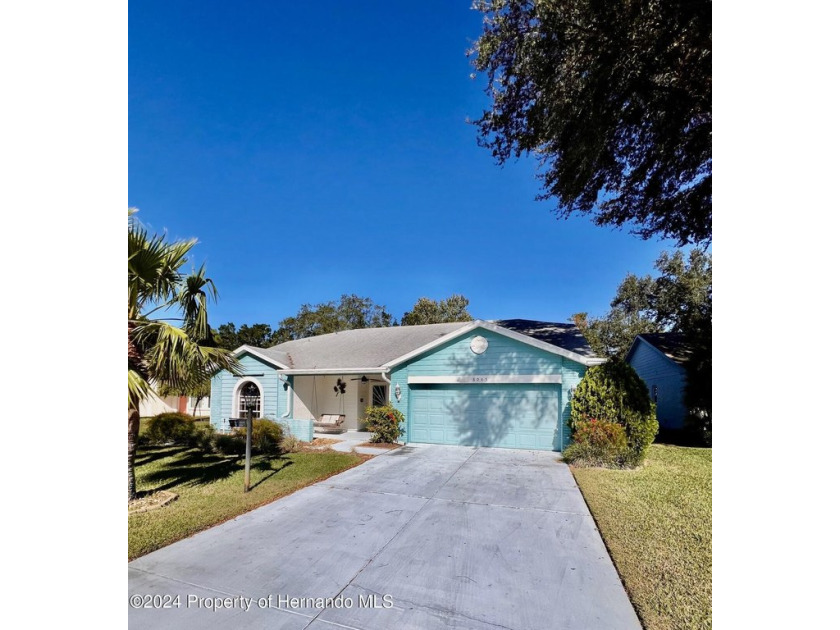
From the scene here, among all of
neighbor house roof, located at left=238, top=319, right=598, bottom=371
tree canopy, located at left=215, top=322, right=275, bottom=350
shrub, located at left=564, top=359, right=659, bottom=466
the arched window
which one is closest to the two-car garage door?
shrub, located at left=564, top=359, right=659, bottom=466

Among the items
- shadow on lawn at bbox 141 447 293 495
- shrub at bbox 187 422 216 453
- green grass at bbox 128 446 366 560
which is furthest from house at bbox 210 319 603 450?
green grass at bbox 128 446 366 560

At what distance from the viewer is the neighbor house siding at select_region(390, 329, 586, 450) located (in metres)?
10.7

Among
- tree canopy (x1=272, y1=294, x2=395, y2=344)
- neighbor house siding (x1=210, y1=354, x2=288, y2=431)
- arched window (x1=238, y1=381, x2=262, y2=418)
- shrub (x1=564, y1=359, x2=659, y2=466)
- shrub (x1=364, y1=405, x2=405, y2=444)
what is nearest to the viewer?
shrub (x1=564, y1=359, x2=659, y2=466)

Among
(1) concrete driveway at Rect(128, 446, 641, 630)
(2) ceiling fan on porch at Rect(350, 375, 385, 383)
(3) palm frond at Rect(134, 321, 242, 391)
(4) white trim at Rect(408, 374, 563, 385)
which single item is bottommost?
(1) concrete driveway at Rect(128, 446, 641, 630)

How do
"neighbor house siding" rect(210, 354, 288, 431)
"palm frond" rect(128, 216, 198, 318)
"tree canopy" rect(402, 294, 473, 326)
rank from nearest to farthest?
"palm frond" rect(128, 216, 198, 318)
"neighbor house siding" rect(210, 354, 288, 431)
"tree canopy" rect(402, 294, 473, 326)

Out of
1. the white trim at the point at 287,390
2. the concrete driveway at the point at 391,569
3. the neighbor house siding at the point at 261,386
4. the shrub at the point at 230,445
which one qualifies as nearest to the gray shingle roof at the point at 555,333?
the concrete driveway at the point at 391,569

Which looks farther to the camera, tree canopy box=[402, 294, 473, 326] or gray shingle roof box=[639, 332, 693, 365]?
tree canopy box=[402, 294, 473, 326]

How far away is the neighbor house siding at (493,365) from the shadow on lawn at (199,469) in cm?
460

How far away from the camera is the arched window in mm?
14414

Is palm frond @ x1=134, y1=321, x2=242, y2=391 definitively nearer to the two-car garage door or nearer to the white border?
the two-car garage door

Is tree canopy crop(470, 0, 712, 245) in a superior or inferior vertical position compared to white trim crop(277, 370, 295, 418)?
superior

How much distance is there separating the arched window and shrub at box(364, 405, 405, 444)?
5.19 m

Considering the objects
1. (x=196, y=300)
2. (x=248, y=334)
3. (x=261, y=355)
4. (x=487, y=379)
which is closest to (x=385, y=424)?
(x=487, y=379)

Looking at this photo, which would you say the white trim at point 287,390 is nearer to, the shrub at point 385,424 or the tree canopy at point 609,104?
the shrub at point 385,424
